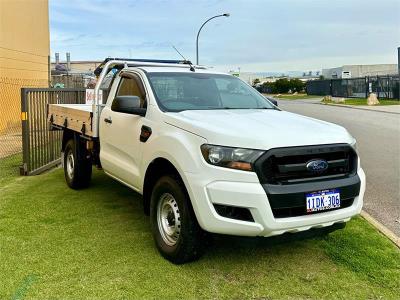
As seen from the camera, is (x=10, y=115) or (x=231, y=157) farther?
(x=10, y=115)

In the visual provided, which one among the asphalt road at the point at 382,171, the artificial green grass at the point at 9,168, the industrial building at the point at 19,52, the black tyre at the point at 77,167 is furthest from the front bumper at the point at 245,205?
the industrial building at the point at 19,52

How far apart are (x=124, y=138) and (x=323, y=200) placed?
8.00ft

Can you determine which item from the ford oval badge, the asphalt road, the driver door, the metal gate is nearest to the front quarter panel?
the driver door

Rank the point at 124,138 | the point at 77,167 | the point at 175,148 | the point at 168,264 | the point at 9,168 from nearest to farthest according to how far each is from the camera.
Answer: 1. the point at 175,148
2. the point at 168,264
3. the point at 124,138
4. the point at 77,167
5. the point at 9,168

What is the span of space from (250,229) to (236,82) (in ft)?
8.90

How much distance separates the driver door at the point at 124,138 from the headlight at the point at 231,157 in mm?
1261

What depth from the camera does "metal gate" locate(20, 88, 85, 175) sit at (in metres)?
8.56

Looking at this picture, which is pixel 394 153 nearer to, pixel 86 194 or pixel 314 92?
pixel 86 194

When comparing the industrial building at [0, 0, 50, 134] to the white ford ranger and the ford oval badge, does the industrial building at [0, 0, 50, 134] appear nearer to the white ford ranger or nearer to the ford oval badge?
the white ford ranger

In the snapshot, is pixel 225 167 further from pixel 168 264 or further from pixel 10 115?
pixel 10 115

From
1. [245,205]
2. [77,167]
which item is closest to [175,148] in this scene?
[245,205]

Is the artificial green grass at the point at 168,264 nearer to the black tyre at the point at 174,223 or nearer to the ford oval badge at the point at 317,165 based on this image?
the black tyre at the point at 174,223

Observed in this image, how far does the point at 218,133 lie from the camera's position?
3.94m

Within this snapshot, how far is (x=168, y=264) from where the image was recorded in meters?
4.39
